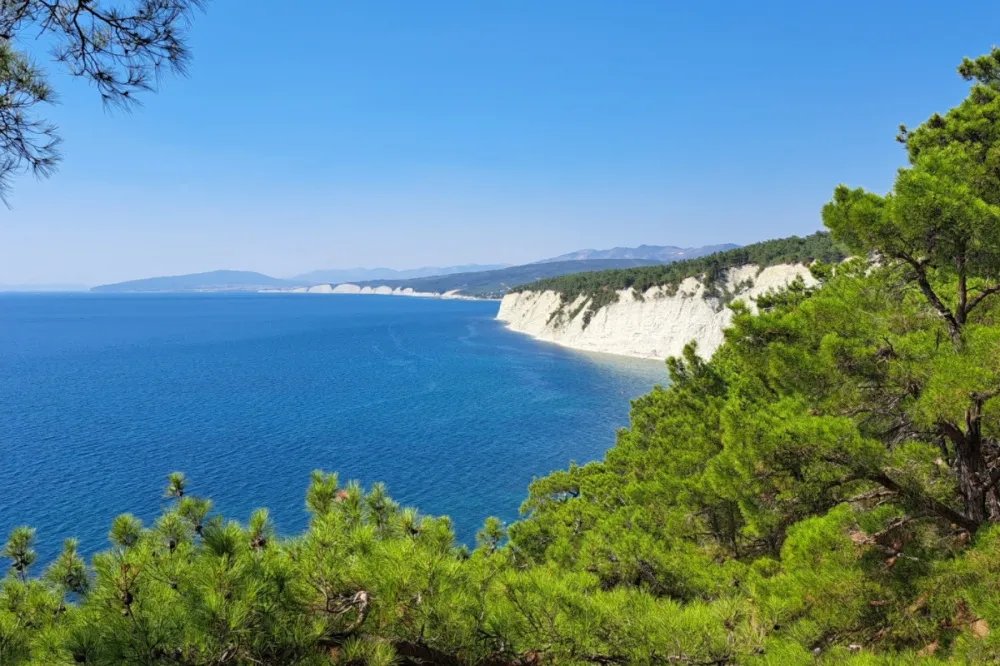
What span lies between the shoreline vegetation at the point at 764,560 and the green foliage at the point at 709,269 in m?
53.1

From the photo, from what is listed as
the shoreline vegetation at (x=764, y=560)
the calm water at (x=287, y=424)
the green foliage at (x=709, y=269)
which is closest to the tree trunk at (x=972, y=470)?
the shoreline vegetation at (x=764, y=560)

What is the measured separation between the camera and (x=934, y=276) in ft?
20.0

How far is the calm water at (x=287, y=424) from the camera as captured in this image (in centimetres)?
2352

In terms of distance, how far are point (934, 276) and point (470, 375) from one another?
48661 mm

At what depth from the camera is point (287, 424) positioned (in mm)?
35844

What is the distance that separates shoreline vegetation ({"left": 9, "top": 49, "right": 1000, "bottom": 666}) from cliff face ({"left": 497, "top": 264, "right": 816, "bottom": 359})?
1939 inches

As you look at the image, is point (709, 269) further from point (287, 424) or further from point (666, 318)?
point (287, 424)

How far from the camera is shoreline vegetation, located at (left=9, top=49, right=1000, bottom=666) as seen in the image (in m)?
3.39

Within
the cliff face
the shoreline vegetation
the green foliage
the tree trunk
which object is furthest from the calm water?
the tree trunk

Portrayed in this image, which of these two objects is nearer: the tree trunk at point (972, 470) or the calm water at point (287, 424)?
the tree trunk at point (972, 470)

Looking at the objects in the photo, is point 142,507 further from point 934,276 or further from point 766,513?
point 934,276

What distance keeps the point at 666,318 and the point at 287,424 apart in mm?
46681

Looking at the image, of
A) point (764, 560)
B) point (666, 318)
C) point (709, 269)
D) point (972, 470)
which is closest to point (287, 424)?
point (764, 560)

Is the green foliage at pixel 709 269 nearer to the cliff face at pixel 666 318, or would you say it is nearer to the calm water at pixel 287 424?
the cliff face at pixel 666 318
